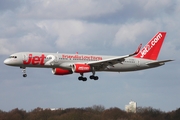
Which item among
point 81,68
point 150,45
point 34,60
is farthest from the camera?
point 150,45

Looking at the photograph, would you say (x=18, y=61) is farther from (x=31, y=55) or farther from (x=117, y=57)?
(x=117, y=57)

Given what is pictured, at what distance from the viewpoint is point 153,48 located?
11481 centimetres

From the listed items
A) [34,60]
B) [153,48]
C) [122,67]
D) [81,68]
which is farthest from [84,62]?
[153,48]

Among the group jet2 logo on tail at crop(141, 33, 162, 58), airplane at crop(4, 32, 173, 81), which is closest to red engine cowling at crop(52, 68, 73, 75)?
airplane at crop(4, 32, 173, 81)

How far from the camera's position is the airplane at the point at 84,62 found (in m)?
99.4

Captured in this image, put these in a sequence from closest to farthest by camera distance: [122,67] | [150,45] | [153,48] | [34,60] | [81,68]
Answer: [34,60] < [81,68] < [122,67] < [153,48] < [150,45]

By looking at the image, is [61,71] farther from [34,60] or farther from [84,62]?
[34,60]

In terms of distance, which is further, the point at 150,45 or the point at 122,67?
the point at 150,45

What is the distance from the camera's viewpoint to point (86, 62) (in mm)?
103875

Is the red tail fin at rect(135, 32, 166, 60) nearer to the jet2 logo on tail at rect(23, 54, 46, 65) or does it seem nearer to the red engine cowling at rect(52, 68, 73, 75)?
the red engine cowling at rect(52, 68, 73, 75)

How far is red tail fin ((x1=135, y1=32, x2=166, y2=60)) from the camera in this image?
113062 mm

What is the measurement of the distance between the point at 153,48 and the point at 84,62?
16791mm

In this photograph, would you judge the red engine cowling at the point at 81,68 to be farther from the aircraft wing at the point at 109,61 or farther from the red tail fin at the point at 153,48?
the red tail fin at the point at 153,48

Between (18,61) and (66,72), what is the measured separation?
11.7 meters
